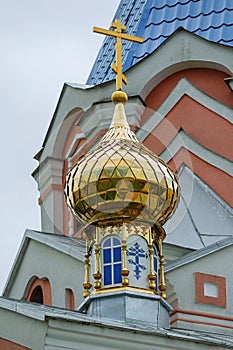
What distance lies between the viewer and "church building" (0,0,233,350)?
23.6 ft

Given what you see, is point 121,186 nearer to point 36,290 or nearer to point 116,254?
point 116,254

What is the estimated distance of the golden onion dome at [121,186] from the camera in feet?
25.3

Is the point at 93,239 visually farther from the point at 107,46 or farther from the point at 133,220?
the point at 107,46

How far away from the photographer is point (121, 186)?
771 centimetres

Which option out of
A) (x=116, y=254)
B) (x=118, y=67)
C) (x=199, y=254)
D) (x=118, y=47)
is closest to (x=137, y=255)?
(x=116, y=254)

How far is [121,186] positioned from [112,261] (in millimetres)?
407

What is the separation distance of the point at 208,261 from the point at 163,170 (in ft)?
3.20

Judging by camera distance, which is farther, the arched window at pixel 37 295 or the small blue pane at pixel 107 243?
the arched window at pixel 37 295

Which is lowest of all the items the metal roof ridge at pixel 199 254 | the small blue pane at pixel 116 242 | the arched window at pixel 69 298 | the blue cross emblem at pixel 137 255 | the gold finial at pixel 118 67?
the blue cross emblem at pixel 137 255

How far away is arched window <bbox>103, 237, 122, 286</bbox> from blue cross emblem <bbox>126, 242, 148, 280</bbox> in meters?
0.07

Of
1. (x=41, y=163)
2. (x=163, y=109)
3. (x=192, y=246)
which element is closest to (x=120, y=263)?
(x=192, y=246)

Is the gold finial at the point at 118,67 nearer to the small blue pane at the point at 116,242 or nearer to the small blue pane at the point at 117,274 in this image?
the small blue pane at the point at 116,242

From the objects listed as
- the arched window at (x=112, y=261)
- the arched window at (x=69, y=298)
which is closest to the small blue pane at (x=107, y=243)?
the arched window at (x=112, y=261)

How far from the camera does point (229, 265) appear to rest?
8680 millimetres
